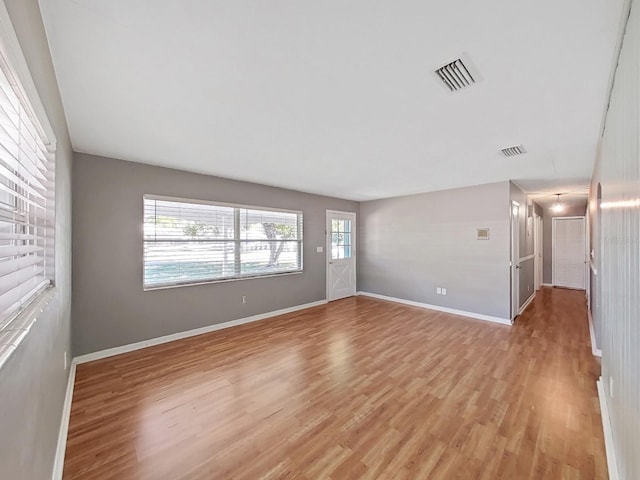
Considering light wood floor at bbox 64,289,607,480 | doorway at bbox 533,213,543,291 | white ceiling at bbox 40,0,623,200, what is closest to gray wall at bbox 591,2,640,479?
white ceiling at bbox 40,0,623,200

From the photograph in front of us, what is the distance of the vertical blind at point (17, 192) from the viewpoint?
34.0 inches

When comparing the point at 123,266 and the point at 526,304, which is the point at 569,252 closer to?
Answer: the point at 526,304

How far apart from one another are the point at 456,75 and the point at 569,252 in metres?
8.60

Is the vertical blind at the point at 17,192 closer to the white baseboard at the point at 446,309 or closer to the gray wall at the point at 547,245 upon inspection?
the white baseboard at the point at 446,309

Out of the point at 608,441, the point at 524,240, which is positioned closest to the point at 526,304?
the point at 524,240

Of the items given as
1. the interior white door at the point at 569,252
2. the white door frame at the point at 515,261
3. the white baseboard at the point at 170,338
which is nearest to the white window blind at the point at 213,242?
the white baseboard at the point at 170,338

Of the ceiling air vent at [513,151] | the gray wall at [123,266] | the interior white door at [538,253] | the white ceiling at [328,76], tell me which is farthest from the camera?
Result: the interior white door at [538,253]

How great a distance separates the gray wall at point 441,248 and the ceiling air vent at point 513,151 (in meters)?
1.60

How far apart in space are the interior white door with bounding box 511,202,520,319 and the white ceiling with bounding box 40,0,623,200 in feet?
5.69

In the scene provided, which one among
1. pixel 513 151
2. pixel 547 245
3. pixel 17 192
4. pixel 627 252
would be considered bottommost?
pixel 547 245

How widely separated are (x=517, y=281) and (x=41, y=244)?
6.15m

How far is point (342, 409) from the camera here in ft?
7.20

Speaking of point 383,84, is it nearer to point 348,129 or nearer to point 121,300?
point 348,129

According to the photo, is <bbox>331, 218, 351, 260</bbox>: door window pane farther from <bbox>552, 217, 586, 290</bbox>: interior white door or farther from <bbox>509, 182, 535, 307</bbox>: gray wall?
<bbox>552, 217, 586, 290</bbox>: interior white door
